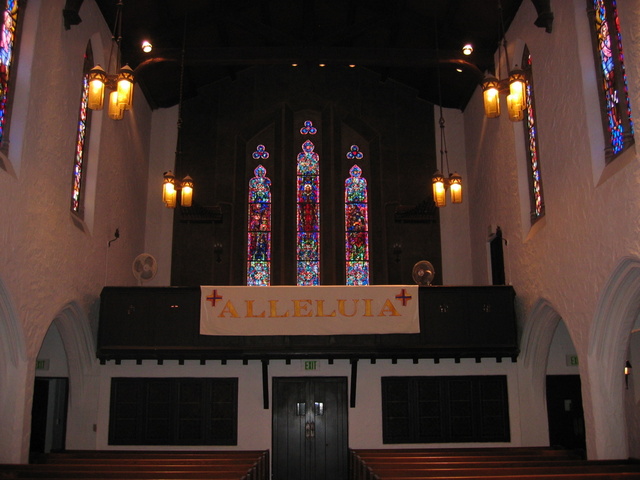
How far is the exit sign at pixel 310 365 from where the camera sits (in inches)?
487

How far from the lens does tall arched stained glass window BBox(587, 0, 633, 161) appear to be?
26.4 ft

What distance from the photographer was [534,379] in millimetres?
11789

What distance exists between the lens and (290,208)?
15.0 metres

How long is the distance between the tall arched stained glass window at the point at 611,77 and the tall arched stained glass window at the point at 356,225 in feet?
23.4


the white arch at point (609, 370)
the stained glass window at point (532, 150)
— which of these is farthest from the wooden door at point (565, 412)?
the stained glass window at point (532, 150)

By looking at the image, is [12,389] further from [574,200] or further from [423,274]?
[574,200]

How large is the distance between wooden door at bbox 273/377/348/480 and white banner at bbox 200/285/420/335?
1.70m

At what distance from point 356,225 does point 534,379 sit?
5.31m

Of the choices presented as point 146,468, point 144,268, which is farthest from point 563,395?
point 144,268

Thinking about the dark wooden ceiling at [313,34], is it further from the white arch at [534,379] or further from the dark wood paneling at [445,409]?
the dark wood paneling at [445,409]

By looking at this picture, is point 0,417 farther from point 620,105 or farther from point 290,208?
point 620,105

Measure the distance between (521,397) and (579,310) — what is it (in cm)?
327

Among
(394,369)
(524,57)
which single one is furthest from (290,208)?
(524,57)

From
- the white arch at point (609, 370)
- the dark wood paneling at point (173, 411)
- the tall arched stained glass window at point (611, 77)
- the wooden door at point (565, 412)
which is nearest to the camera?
the tall arched stained glass window at point (611, 77)
